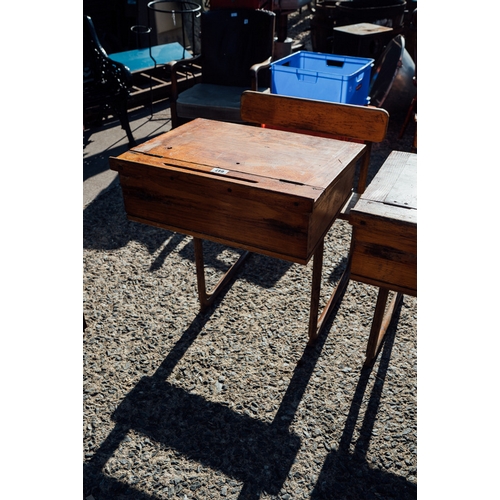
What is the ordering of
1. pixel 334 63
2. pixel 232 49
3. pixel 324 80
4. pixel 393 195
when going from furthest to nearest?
1. pixel 232 49
2. pixel 334 63
3. pixel 324 80
4. pixel 393 195

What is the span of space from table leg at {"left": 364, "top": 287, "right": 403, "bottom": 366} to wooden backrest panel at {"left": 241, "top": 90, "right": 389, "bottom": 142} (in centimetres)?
87

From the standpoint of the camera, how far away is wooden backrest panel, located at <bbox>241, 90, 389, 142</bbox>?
8.25 ft

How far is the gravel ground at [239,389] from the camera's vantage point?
6.23 ft

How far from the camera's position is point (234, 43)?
14.3 feet

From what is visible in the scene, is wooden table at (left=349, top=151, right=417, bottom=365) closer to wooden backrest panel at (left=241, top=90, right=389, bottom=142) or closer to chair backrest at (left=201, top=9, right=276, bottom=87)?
wooden backrest panel at (left=241, top=90, right=389, bottom=142)

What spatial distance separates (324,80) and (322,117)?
702 mm

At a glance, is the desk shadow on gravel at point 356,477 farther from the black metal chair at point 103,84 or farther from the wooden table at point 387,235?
the black metal chair at point 103,84

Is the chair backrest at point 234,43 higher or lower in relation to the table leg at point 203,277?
higher

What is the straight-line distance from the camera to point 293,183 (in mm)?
1751

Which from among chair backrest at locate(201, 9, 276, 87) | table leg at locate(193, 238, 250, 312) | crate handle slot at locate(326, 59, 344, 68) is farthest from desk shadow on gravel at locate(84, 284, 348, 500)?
chair backrest at locate(201, 9, 276, 87)

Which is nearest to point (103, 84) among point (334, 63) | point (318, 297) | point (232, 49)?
point (232, 49)

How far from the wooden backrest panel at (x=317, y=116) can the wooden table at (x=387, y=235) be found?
632 millimetres

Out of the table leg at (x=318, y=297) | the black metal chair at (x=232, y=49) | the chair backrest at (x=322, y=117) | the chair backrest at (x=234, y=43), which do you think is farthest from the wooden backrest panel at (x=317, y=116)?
the chair backrest at (x=234, y=43)

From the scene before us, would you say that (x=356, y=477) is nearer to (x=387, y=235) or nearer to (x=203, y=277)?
(x=387, y=235)
